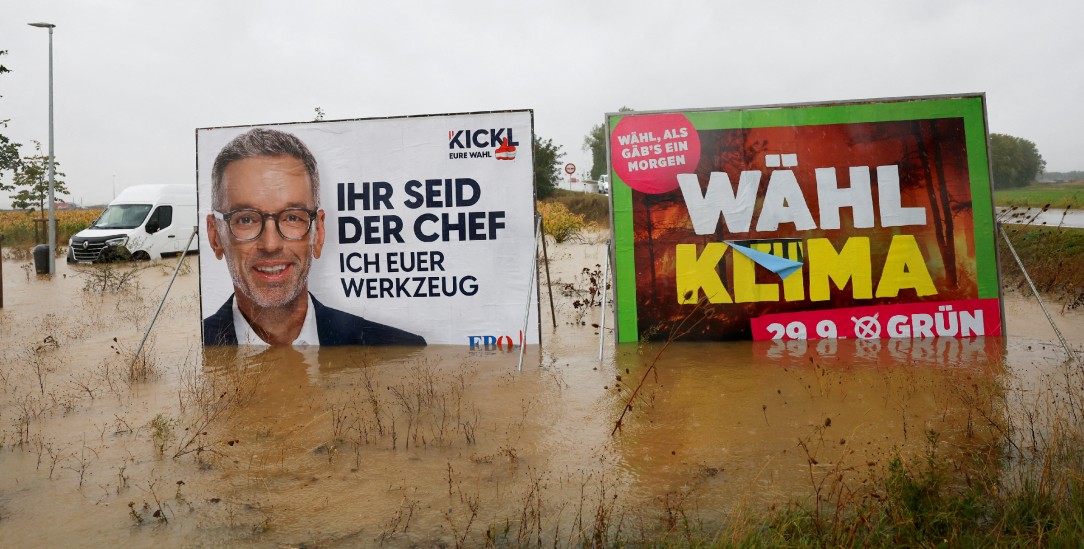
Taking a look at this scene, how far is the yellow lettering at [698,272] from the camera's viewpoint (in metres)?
9.58

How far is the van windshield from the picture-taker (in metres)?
24.6

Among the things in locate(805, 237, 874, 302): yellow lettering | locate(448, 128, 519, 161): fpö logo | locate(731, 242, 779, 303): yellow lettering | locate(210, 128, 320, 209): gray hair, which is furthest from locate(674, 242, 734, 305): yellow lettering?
locate(210, 128, 320, 209): gray hair

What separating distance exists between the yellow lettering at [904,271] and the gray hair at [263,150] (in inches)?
285

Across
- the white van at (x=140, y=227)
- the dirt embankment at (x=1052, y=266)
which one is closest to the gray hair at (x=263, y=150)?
the dirt embankment at (x=1052, y=266)

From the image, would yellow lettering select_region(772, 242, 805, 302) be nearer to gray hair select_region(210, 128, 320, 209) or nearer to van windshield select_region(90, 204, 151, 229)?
gray hair select_region(210, 128, 320, 209)

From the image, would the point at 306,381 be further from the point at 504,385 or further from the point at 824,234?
the point at 824,234

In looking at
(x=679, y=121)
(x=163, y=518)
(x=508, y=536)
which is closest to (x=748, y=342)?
(x=679, y=121)

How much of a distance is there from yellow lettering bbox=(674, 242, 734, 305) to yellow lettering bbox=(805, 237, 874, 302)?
3.48 feet

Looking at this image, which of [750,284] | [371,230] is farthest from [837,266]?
[371,230]

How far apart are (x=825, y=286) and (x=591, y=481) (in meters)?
5.34

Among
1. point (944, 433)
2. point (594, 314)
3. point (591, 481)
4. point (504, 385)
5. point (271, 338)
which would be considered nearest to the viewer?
point (591, 481)

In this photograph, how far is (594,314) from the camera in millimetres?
12672

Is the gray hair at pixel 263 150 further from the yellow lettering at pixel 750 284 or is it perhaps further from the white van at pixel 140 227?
the white van at pixel 140 227

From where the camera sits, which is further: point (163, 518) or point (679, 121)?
point (679, 121)
